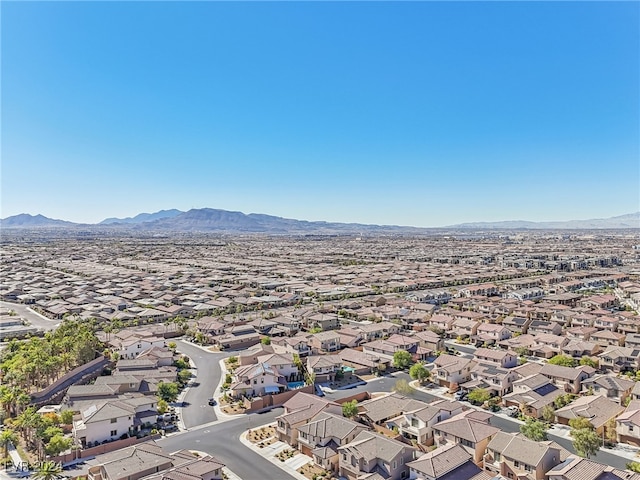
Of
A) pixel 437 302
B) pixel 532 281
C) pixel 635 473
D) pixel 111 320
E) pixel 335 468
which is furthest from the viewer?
pixel 532 281

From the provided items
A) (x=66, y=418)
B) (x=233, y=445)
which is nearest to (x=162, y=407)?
(x=66, y=418)

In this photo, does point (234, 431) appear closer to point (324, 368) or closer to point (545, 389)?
point (324, 368)

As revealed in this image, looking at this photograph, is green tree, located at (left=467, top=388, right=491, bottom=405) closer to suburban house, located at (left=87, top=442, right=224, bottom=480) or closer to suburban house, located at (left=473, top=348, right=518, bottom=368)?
A: suburban house, located at (left=473, top=348, right=518, bottom=368)

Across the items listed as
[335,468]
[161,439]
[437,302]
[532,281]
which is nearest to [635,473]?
[335,468]

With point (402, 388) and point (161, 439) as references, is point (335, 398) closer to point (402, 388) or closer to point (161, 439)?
point (402, 388)

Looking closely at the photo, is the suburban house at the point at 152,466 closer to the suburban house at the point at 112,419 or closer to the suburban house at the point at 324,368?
the suburban house at the point at 112,419
